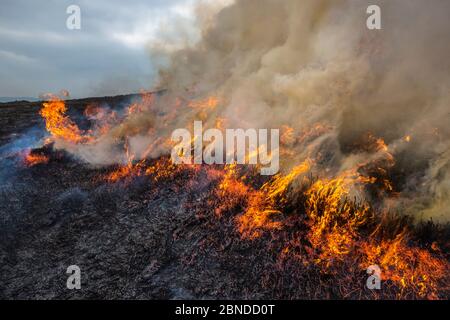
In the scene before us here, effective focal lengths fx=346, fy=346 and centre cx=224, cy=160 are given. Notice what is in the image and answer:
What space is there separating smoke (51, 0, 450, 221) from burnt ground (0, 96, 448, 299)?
10.1 feet

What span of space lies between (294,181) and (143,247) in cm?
577

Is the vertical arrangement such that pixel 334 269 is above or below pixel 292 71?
below

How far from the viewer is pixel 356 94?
15.1 metres

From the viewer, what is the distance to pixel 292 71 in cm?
1689

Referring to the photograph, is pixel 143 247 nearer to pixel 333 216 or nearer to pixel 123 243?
pixel 123 243

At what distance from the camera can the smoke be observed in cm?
1277

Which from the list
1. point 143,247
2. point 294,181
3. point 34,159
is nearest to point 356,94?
point 294,181

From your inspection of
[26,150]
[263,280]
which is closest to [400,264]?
[263,280]

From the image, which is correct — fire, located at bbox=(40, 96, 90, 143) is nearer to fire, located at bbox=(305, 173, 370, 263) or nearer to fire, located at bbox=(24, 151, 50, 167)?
fire, located at bbox=(24, 151, 50, 167)

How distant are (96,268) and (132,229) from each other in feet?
6.08

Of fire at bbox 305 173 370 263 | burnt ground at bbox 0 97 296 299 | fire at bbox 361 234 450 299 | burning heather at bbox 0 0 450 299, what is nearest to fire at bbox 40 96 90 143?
burning heather at bbox 0 0 450 299

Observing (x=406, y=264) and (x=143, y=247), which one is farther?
(x=143, y=247)

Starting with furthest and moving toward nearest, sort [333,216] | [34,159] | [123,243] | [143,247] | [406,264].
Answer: [34,159]
[123,243]
[143,247]
[333,216]
[406,264]
